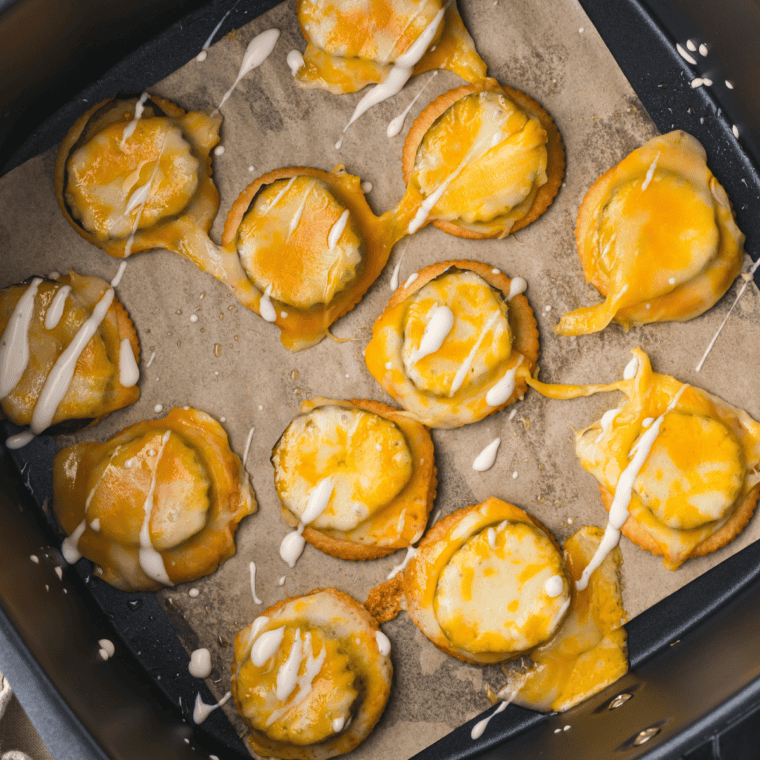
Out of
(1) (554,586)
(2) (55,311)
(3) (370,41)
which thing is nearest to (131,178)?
(2) (55,311)

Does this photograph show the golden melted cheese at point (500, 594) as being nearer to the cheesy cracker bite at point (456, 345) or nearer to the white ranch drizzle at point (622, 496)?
the white ranch drizzle at point (622, 496)

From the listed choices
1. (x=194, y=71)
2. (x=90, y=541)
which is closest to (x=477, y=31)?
(x=194, y=71)

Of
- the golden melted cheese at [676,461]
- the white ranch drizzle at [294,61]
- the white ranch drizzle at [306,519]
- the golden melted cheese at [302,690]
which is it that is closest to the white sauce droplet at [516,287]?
the golden melted cheese at [676,461]

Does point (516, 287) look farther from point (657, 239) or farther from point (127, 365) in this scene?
point (127, 365)

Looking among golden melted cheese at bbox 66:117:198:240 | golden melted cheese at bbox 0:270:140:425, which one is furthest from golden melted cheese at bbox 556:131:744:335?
golden melted cheese at bbox 0:270:140:425

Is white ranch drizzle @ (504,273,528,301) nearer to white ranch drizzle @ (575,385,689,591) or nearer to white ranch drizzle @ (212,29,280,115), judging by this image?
white ranch drizzle @ (575,385,689,591)
